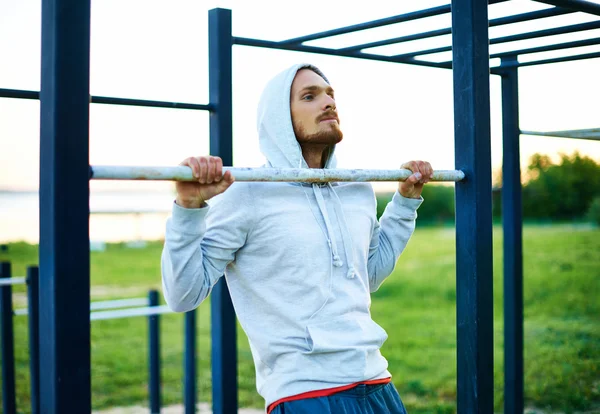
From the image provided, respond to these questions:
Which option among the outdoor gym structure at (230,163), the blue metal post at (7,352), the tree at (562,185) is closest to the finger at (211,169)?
the outdoor gym structure at (230,163)

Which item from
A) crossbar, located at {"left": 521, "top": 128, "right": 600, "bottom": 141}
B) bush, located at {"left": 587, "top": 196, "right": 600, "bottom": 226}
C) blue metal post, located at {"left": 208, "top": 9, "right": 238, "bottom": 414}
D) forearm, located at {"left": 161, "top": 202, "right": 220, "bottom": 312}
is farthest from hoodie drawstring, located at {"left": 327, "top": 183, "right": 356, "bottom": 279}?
bush, located at {"left": 587, "top": 196, "right": 600, "bottom": 226}

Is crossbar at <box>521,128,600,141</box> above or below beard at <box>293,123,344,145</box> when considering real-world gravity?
above

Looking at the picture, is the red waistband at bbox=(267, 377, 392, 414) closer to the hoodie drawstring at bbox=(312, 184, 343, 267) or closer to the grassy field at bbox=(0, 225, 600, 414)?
the hoodie drawstring at bbox=(312, 184, 343, 267)

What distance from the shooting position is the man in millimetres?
1726

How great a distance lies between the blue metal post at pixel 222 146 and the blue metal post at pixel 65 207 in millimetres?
1282

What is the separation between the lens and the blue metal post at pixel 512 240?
143 inches

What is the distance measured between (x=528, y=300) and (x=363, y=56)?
275 inches

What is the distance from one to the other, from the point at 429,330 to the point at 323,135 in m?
7.54

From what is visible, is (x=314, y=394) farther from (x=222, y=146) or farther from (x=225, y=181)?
(x=222, y=146)

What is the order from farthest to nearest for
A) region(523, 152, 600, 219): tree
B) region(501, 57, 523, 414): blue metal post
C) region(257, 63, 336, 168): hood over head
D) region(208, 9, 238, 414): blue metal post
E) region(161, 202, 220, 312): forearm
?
region(523, 152, 600, 219): tree → region(501, 57, 523, 414): blue metal post → region(208, 9, 238, 414): blue metal post → region(257, 63, 336, 168): hood over head → region(161, 202, 220, 312): forearm

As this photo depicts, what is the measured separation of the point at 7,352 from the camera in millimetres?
4047

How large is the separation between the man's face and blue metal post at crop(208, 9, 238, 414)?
0.64m

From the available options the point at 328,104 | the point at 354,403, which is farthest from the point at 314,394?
the point at 328,104


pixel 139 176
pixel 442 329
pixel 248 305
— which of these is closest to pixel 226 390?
pixel 248 305
